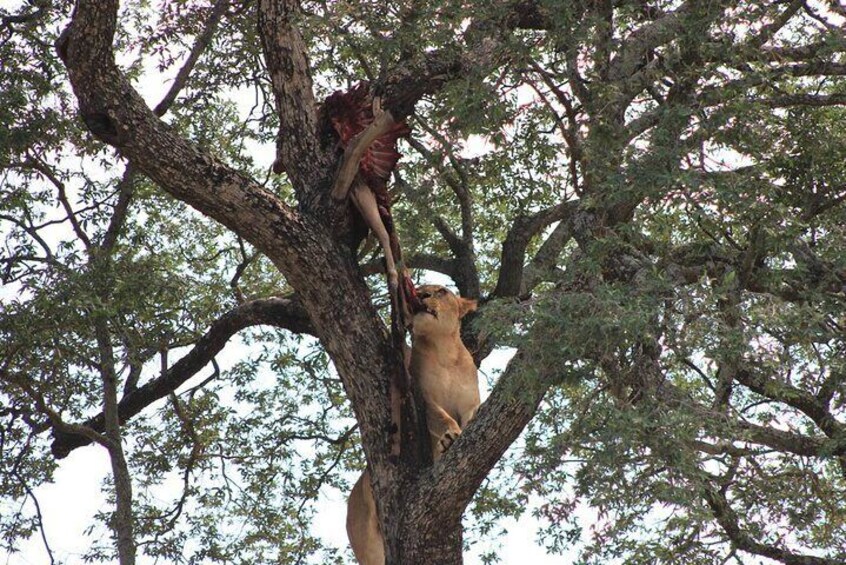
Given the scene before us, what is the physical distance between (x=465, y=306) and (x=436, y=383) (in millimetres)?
576

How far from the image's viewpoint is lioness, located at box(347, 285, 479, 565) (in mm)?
7125

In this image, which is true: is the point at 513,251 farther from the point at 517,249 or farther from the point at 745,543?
the point at 745,543

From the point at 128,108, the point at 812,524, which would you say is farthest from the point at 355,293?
the point at 812,524

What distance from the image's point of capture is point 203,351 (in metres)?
9.15

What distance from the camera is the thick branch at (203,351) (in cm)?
820

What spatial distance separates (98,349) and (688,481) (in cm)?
497

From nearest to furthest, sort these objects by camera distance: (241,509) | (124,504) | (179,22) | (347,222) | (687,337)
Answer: (687,337), (347,222), (124,504), (179,22), (241,509)

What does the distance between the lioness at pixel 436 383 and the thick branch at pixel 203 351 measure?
1.03m

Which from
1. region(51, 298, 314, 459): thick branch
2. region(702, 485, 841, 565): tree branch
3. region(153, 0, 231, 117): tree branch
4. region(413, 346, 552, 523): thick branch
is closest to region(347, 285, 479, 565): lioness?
region(413, 346, 552, 523): thick branch

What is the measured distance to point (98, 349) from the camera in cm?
898

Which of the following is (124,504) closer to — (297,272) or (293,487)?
(293,487)

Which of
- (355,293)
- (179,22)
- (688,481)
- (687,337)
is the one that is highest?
(179,22)

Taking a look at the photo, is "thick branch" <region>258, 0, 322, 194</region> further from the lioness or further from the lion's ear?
the lion's ear

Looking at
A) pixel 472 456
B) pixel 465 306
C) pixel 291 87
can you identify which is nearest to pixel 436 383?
pixel 465 306
